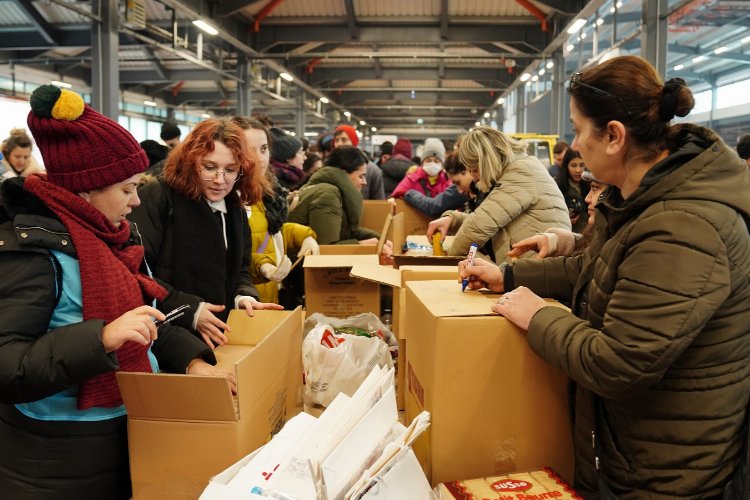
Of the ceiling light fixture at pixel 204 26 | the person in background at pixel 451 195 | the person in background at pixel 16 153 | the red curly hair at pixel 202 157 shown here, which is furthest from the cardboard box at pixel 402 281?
the ceiling light fixture at pixel 204 26

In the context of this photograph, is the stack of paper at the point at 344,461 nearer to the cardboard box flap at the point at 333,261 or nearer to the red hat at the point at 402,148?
the cardboard box flap at the point at 333,261

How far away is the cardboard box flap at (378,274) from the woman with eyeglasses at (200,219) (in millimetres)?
459

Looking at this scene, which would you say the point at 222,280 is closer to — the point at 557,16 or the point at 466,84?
the point at 557,16

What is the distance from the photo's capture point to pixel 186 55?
8555 millimetres

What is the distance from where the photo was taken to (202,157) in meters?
2.03

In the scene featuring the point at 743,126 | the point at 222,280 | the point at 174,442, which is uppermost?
the point at 743,126

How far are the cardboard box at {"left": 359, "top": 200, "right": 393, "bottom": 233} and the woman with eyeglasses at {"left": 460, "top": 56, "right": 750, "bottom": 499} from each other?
396 centimetres

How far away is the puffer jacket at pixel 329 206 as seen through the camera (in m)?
3.80

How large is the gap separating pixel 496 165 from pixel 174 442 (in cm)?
204

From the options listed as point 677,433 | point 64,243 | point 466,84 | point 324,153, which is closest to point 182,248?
point 64,243

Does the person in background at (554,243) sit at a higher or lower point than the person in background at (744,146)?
lower

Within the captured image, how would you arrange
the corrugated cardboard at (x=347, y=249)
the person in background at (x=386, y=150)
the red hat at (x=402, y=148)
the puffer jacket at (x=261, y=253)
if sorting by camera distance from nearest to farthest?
the puffer jacket at (x=261, y=253) → the corrugated cardboard at (x=347, y=249) → the red hat at (x=402, y=148) → the person in background at (x=386, y=150)

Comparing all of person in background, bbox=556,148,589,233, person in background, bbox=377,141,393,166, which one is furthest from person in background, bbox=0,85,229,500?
person in background, bbox=377,141,393,166

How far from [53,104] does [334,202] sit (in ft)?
8.40
